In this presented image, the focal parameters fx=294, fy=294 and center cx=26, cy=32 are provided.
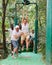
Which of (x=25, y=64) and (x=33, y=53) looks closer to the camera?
(x=25, y=64)

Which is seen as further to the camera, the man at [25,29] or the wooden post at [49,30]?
the man at [25,29]

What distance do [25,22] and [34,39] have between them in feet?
6.82

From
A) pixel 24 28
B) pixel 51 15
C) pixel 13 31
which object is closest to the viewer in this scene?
pixel 51 15

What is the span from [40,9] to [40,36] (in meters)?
1.82

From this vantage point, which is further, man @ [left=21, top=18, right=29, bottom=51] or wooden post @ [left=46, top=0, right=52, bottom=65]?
man @ [left=21, top=18, right=29, bottom=51]

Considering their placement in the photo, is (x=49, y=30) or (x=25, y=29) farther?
(x=25, y=29)

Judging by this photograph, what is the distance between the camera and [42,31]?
17.4 meters

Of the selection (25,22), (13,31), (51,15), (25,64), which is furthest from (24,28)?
(51,15)

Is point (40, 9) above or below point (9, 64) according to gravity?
above

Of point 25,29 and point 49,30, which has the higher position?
point 49,30

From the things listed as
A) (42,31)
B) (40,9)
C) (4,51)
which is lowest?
(4,51)

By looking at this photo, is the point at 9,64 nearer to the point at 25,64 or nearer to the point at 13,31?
the point at 25,64

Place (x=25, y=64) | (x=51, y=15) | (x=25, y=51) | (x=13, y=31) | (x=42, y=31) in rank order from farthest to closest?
(x=42, y=31)
(x=25, y=51)
(x=13, y=31)
(x=25, y=64)
(x=51, y=15)

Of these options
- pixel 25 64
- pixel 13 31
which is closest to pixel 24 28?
pixel 13 31
